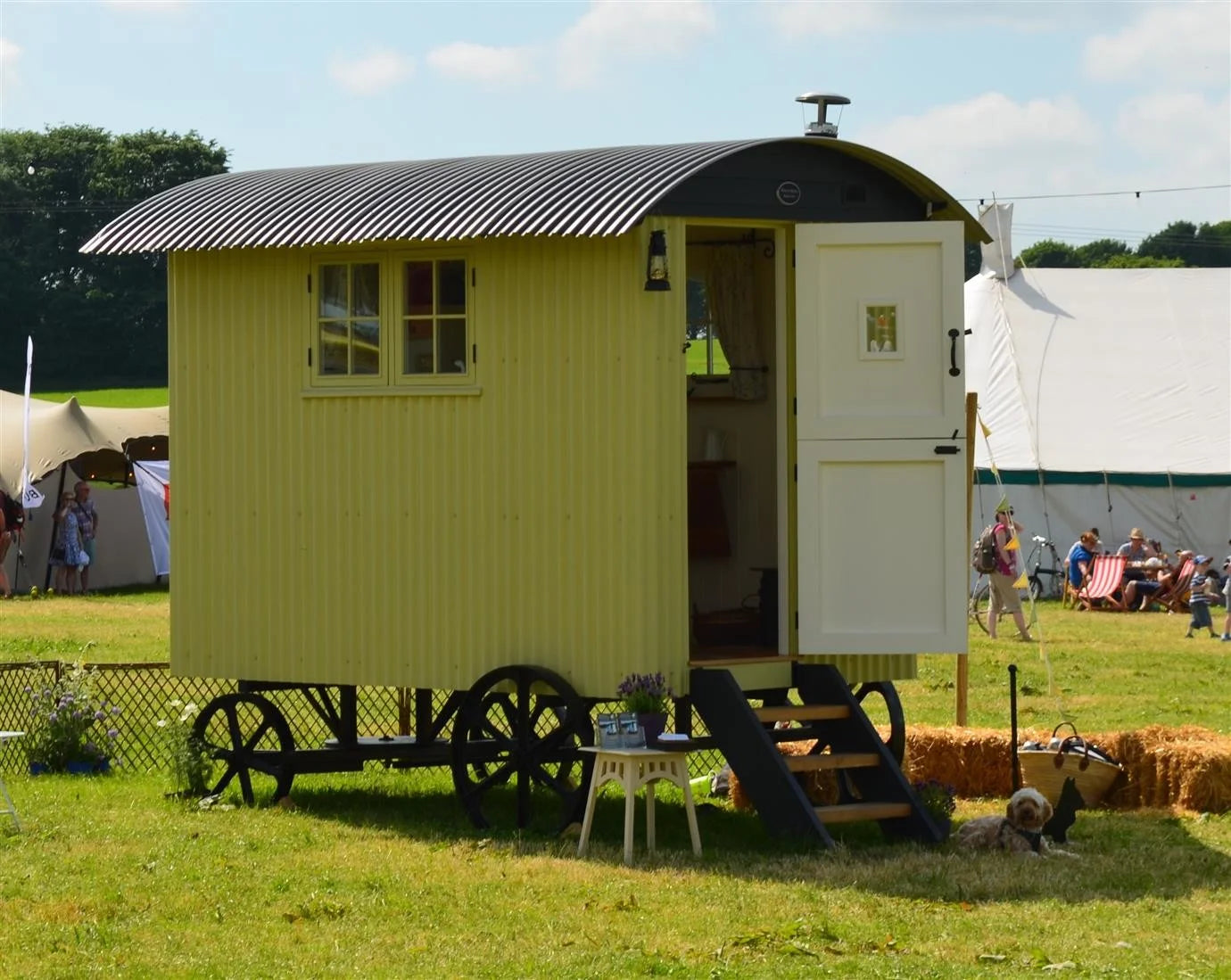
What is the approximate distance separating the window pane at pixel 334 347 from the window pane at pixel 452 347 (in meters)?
0.61

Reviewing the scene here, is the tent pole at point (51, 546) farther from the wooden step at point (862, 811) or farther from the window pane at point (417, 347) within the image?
the wooden step at point (862, 811)

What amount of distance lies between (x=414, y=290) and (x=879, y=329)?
96.8 inches

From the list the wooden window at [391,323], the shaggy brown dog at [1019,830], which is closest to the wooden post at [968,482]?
the shaggy brown dog at [1019,830]

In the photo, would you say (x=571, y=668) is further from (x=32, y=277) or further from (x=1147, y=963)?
(x=32, y=277)

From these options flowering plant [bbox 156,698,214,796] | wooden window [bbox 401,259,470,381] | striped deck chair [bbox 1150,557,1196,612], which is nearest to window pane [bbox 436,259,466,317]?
wooden window [bbox 401,259,470,381]

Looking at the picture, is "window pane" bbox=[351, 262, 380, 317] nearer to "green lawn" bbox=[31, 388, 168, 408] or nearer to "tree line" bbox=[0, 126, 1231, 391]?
"green lawn" bbox=[31, 388, 168, 408]

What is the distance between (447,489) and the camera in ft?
35.8

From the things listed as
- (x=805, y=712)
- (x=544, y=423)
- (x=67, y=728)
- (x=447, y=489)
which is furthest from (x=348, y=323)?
(x=67, y=728)

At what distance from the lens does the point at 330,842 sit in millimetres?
10430

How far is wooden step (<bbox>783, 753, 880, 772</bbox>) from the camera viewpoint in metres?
10.1

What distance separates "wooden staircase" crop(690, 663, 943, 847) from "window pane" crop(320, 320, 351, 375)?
104 inches

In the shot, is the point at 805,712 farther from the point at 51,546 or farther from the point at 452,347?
the point at 51,546

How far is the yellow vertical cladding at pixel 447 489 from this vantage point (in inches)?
408

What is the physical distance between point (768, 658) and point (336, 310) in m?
3.00
